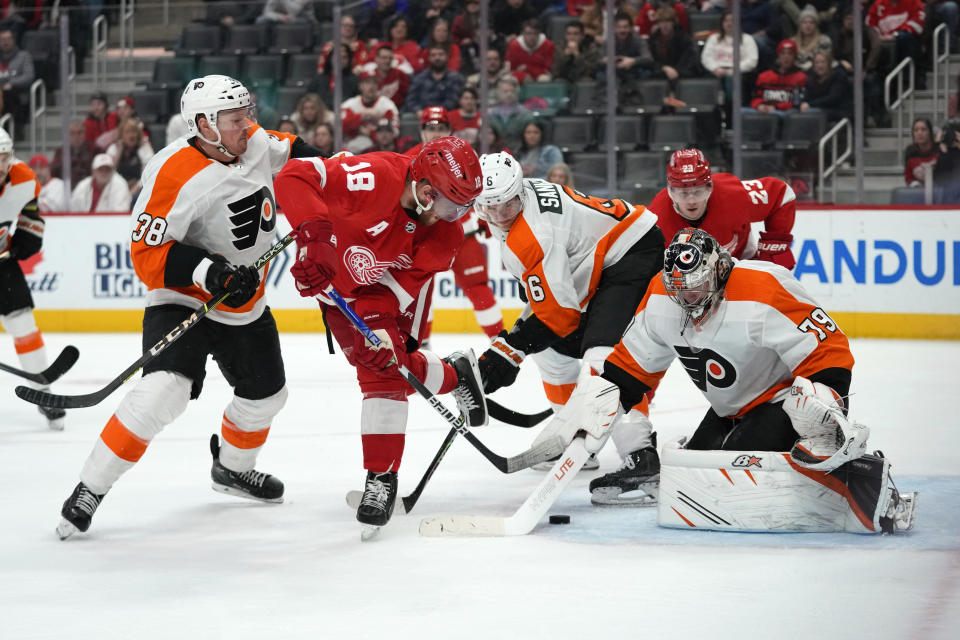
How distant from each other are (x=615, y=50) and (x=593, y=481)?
4943 millimetres

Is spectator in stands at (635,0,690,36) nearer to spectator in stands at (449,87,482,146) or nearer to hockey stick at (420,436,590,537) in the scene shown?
spectator in stands at (449,87,482,146)

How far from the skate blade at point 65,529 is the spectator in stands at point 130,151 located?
20.3 feet

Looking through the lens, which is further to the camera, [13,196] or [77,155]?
[77,155]

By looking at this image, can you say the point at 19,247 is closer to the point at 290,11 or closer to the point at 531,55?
the point at 531,55

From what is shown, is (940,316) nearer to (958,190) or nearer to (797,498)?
(958,190)

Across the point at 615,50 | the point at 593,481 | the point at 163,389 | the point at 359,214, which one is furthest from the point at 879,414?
the point at 615,50

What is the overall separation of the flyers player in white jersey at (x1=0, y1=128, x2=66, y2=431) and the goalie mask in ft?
10.1

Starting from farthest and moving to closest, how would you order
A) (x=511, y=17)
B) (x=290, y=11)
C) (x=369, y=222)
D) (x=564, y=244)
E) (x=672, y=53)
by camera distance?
(x=290, y=11), (x=511, y=17), (x=672, y=53), (x=564, y=244), (x=369, y=222)

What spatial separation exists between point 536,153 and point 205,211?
5.05 meters

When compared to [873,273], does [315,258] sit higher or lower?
higher

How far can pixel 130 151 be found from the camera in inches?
364

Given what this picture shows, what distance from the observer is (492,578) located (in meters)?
2.93

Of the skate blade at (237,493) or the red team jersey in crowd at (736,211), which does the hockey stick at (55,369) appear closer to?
the skate blade at (237,493)

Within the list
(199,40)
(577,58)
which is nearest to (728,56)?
(577,58)
